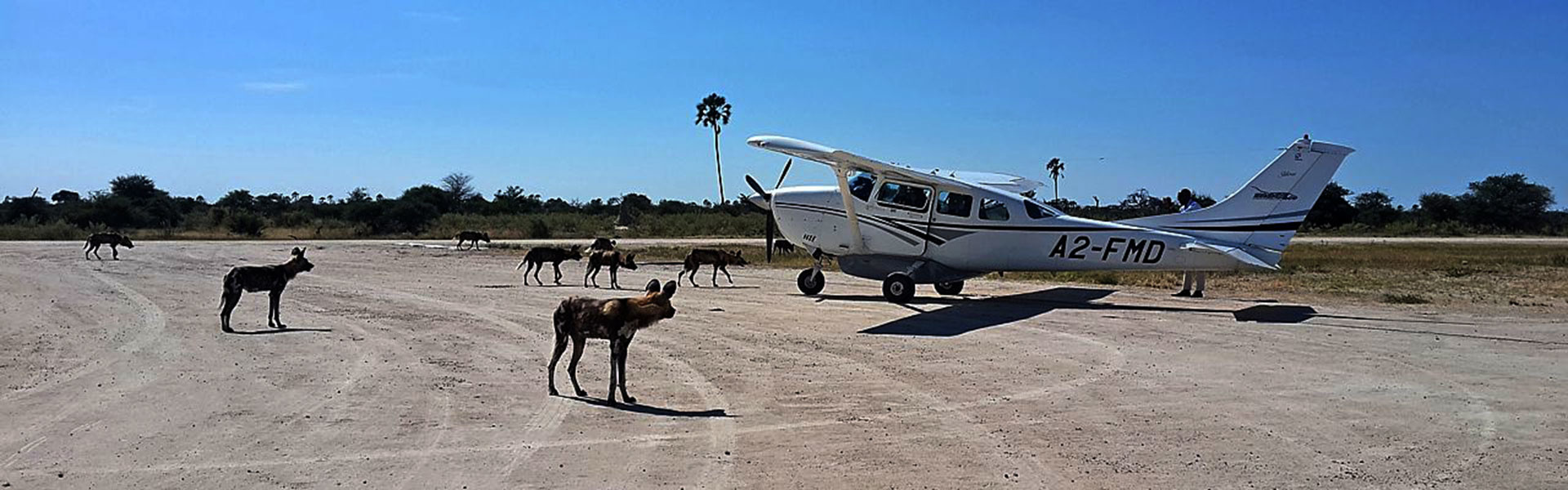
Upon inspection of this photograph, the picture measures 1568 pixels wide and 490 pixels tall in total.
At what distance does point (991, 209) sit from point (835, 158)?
10.4ft

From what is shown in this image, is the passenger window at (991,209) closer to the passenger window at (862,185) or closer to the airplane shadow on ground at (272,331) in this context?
the passenger window at (862,185)

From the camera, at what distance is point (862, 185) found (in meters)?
21.0

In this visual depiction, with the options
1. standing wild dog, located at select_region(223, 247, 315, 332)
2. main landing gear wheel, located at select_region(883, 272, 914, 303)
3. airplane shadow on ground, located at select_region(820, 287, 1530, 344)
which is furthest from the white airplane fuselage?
standing wild dog, located at select_region(223, 247, 315, 332)

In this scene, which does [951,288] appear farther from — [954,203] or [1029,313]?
[1029,313]

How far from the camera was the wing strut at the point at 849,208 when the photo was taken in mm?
19656

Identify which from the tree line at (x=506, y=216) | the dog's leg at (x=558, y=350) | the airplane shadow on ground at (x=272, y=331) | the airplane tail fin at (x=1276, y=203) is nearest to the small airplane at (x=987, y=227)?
the airplane tail fin at (x=1276, y=203)

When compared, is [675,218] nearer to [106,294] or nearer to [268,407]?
[106,294]

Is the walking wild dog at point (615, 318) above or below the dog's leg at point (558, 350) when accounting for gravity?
above

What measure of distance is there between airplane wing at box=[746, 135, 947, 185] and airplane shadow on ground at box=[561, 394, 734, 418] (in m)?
9.26

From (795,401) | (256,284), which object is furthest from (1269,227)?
(256,284)

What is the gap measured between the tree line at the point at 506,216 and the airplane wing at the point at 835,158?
118ft

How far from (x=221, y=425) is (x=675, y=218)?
73275 millimetres

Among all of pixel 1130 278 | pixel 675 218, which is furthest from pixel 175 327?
pixel 675 218

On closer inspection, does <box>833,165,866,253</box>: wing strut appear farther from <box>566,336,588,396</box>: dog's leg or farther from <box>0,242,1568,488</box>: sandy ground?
<box>566,336,588,396</box>: dog's leg
